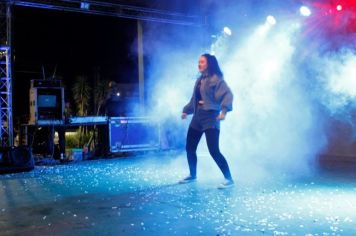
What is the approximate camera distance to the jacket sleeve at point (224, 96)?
5240 mm

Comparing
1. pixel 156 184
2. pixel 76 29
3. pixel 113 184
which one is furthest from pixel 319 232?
pixel 76 29

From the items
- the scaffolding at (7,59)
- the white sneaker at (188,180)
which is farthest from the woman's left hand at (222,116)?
the scaffolding at (7,59)

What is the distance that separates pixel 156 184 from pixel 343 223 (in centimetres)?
273

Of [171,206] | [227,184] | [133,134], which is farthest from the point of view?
[133,134]

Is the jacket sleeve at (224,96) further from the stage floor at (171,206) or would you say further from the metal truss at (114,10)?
the metal truss at (114,10)

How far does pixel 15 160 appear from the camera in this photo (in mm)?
7527

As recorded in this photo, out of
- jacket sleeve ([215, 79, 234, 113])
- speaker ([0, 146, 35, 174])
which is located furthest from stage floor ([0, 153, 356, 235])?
jacket sleeve ([215, 79, 234, 113])

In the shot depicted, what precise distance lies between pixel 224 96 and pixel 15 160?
4241mm

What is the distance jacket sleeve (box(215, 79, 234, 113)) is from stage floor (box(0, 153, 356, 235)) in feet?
3.32

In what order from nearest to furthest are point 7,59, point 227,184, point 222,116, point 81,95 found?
point 222,116 → point 227,184 → point 7,59 → point 81,95

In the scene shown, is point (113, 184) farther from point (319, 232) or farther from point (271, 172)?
point (319, 232)

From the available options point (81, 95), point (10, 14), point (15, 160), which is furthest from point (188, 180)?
point (81, 95)

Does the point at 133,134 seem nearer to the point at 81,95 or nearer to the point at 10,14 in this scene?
the point at 10,14

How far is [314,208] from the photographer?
404 centimetres
